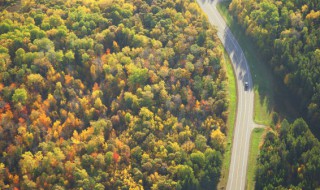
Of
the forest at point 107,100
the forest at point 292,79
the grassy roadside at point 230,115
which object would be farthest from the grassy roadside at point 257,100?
the forest at point 107,100

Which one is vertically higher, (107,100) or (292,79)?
(292,79)

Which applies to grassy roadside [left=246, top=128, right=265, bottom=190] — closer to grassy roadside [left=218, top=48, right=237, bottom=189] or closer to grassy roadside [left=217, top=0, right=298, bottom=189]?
grassy roadside [left=217, top=0, right=298, bottom=189]

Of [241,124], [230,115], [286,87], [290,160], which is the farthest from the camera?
[286,87]

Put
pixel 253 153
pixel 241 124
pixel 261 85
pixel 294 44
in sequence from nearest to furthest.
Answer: pixel 253 153, pixel 241 124, pixel 294 44, pixel 261 85

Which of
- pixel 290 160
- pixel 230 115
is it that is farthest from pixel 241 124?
pixel 290 160

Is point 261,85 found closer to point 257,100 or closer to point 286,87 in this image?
point 257,100

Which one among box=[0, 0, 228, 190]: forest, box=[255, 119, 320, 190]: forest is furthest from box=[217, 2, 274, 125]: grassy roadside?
box=[255, 119, 320, 190]: forest

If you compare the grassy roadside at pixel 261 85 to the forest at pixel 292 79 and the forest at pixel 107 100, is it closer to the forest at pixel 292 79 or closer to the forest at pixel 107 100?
the forest at pixel 292 79

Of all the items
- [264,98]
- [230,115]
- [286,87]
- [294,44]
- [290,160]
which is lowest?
[290,160]
